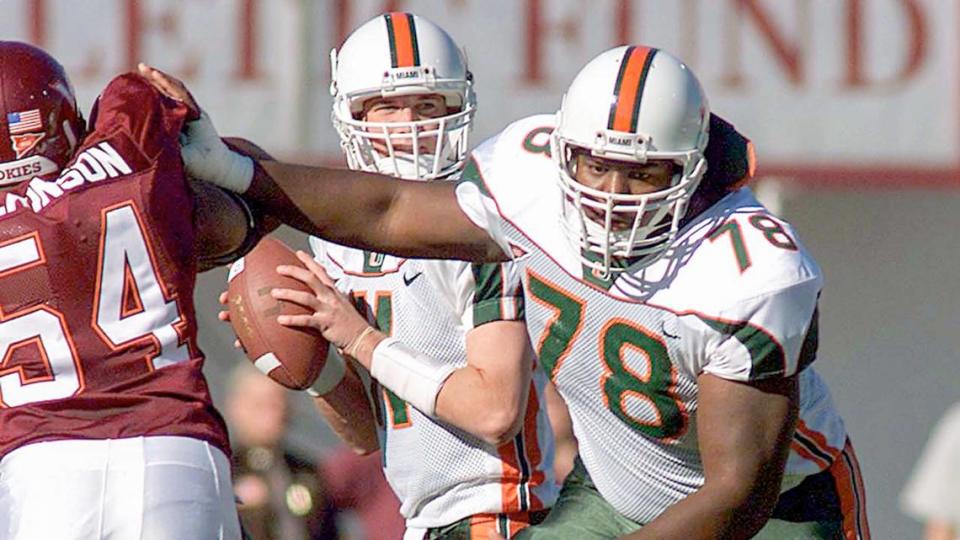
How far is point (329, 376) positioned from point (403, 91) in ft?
2.22

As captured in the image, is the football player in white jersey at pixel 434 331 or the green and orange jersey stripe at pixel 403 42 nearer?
the football player in white jersey at pixel 434 331

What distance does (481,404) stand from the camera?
3.96 metres

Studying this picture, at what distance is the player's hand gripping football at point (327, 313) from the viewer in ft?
13.4

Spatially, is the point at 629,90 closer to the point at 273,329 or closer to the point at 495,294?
the point at 495,294

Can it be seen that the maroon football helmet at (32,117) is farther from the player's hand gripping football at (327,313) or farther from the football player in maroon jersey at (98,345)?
the player's hand gripping football at (327,313)

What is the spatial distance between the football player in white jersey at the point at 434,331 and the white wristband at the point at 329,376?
10 cm

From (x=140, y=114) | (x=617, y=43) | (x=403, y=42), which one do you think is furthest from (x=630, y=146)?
(x=617, y=43)

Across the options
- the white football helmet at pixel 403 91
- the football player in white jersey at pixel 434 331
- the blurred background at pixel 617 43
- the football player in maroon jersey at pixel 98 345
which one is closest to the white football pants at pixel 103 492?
the football player in maroon jersey at pixel 98 345

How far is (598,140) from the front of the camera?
139 inches

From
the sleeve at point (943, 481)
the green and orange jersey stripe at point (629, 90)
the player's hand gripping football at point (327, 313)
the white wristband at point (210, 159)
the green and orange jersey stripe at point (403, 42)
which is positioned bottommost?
the sleeve at point (943, 481)

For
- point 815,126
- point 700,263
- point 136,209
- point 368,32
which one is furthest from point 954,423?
point 136,209

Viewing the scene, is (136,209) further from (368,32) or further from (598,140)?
(368,32)

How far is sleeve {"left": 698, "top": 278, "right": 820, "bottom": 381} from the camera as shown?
344cm

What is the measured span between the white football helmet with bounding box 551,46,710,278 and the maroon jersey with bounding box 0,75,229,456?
0.74 m
